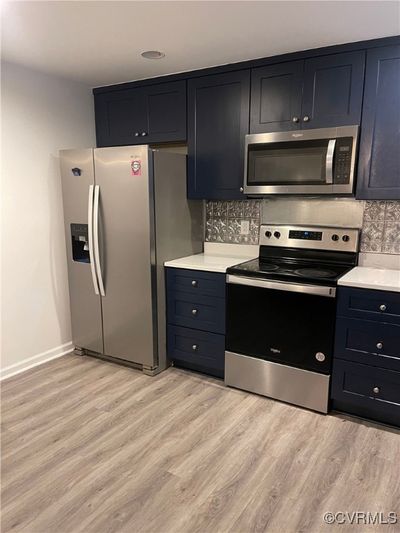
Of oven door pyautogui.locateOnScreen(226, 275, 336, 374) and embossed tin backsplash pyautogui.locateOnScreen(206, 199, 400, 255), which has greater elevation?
embossed tin backsplash pyautogui.locateOnScreen(206, 199, 400, 255)

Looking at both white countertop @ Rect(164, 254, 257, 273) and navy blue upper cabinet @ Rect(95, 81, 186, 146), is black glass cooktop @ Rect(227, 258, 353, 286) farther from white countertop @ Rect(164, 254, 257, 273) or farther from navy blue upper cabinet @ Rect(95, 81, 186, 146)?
navy blue upper cabinet @ Rect(95, 81, 186, 146)

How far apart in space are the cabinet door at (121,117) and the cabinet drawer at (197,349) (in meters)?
1.66

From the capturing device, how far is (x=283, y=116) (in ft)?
8.58

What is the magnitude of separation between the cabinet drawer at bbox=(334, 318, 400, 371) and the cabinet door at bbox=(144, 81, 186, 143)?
1.87 meters

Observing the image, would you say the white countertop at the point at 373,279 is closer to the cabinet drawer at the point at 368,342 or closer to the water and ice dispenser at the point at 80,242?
the cabinet drawer at the point at 368,342

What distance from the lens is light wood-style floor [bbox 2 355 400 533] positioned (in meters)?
1.70

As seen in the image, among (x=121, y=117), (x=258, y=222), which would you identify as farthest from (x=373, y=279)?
(x=121, y=117)

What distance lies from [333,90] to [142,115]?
1524 mm

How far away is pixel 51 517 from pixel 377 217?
2.57 metres

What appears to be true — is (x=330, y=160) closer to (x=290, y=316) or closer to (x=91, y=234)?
(x=290, y=316)

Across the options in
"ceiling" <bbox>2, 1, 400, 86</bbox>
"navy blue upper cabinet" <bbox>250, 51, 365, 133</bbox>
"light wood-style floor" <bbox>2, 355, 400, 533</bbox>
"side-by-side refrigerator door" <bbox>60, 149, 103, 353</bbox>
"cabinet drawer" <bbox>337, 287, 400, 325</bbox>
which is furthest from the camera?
"side-by-side refrigerator door" <bbox>60, 149, 103, 353</bbox>

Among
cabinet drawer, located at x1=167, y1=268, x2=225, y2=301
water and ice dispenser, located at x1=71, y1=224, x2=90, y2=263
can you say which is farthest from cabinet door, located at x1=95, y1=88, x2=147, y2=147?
cabinet drawer, located at x1=167, y1=268, x2=225, y2=301

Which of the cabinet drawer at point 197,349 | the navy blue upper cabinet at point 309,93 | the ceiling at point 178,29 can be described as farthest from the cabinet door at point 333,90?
the cabinet drawer at point 197,349

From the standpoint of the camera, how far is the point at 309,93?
2506mm
